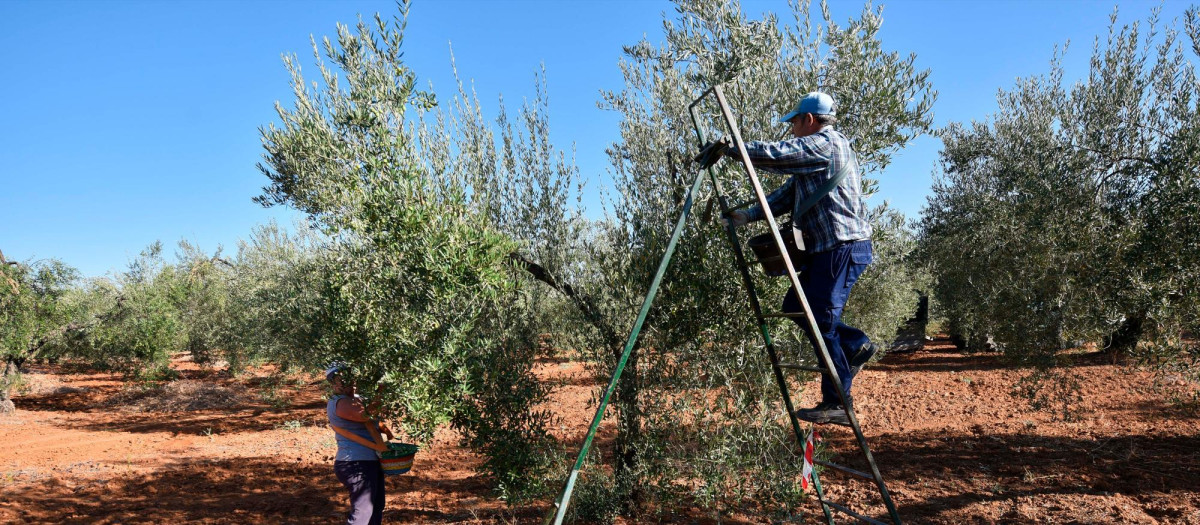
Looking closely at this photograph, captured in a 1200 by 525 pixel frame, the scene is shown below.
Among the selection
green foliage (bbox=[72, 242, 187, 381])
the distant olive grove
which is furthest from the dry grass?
the distant olive grove

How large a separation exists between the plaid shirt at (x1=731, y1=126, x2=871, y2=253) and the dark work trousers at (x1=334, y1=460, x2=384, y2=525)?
4.75 metres

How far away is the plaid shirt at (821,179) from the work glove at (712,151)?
0.17 metres

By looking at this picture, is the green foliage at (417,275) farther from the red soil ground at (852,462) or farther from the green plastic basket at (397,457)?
the red soil ground at (852,462)

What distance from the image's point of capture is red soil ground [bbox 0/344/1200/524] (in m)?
8.31

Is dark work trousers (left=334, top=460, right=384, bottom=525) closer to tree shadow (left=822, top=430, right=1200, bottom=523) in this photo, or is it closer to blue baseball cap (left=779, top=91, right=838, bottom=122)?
blue baseball cap (left=779, top=91, right=838, bottom=122)

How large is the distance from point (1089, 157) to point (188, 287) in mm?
31304

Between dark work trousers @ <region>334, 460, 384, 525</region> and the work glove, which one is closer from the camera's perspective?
the work glove

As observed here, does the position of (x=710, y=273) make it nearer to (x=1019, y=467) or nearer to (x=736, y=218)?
(x=736, y=218)

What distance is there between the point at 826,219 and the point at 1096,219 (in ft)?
24.0

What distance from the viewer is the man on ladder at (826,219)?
170 inches

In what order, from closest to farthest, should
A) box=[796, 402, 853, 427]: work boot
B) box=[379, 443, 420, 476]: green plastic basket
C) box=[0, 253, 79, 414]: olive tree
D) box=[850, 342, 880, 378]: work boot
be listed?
box=[796, 402, 853, 427]: work boot, box=[850, 342, 880, 378]: work boot, box=[379, 443, 420, 476]: green plastic basket, box=[0, 253, 79, 414]: olive tree

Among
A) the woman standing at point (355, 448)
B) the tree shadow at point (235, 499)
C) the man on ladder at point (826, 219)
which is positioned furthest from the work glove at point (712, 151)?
the tree shadow at point (235, 499)

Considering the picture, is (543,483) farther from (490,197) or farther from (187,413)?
(187,413)

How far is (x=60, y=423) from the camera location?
1875cm
